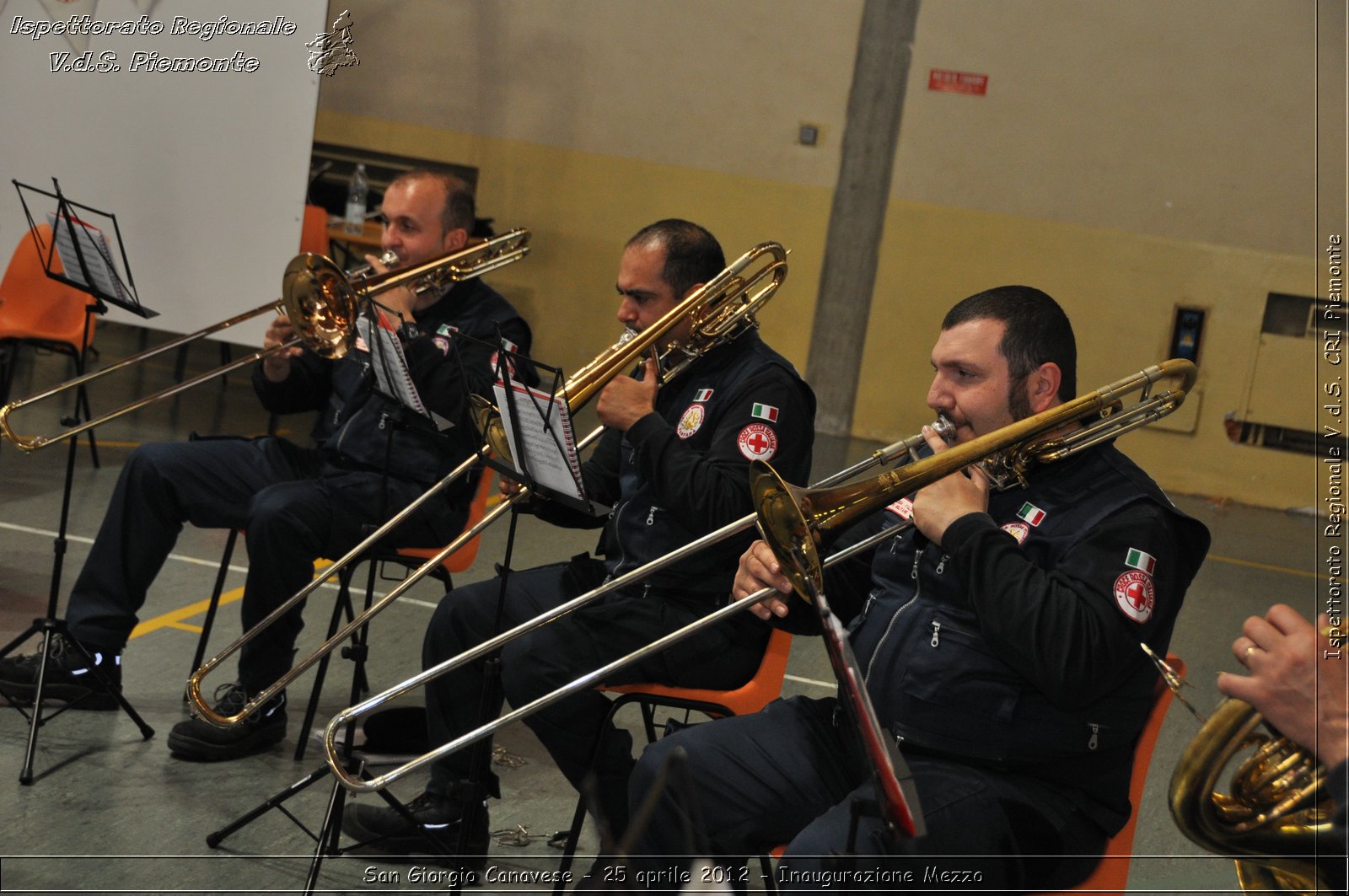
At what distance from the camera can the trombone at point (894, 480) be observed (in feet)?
6.64

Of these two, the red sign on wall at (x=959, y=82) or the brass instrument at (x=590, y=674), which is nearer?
the brass instrument at (x=590, y=674)

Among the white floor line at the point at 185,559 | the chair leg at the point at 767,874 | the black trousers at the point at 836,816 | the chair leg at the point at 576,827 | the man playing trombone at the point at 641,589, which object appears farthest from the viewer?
the white floor line at the point at 185,559

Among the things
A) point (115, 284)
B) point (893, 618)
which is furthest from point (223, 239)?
point (893, 618)

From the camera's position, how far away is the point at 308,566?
10.8ft

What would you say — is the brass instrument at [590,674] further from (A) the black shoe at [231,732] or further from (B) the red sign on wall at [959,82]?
(B) the red sign on wall at [959,82]

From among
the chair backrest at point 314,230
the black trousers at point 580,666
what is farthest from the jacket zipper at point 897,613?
the chair backrest at point 314,230

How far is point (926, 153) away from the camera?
8.65 metres

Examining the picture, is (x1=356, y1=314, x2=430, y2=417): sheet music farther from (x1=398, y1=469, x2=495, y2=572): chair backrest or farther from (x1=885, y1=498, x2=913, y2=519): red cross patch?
(x1=885, y1=498, x2=913, y2=519): red cross patch

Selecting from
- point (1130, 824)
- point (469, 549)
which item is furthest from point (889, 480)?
point (469, 549)

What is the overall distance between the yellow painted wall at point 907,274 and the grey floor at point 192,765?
2774mm

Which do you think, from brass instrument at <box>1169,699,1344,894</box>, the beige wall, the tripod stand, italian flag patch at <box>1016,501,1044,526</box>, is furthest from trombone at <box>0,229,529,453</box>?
the beige wall

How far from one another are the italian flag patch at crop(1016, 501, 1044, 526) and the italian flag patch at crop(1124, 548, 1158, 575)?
0.19 metres

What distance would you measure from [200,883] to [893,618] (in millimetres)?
1545

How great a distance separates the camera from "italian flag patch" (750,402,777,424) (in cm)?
275
